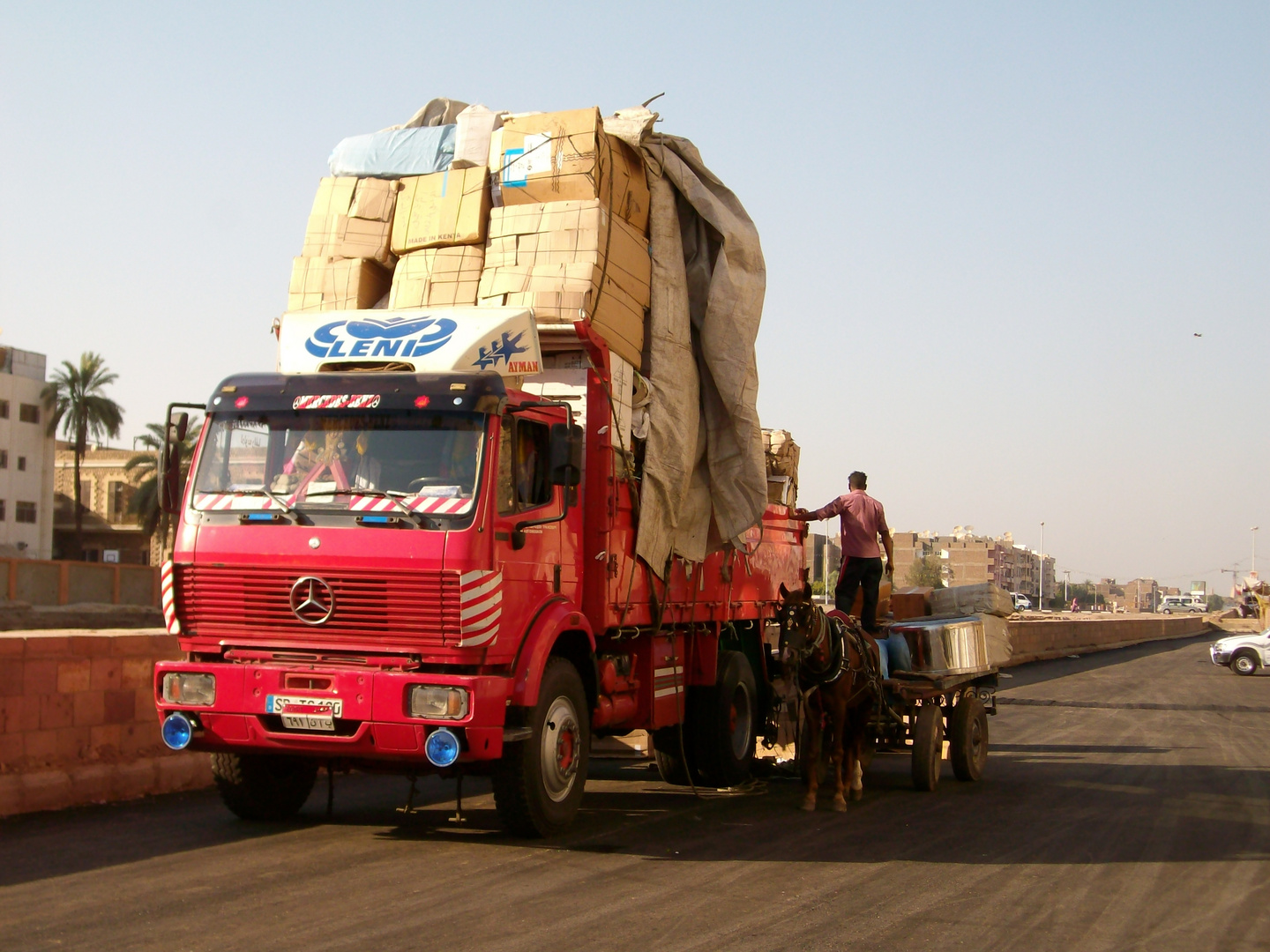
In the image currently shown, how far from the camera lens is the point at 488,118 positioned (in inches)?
406

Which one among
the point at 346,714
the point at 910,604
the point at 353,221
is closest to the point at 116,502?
the point at 910,604

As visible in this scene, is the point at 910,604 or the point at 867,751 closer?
the point at 867,751

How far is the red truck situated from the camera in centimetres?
769

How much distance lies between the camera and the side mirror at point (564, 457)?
320 inches

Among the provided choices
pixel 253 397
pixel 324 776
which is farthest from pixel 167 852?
pixel 324 776

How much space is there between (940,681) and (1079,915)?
17.1 feet

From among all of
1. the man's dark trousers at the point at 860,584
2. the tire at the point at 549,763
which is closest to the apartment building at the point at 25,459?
the man's dark trousers at the point at 860,584

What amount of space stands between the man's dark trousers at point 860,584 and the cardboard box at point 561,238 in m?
4.16

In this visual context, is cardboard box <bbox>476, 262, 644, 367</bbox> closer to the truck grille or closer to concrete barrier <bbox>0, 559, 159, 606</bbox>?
the truck grille

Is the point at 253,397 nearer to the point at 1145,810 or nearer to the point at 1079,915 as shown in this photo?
the point at 1079,915

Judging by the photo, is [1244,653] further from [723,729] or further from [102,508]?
[102,508]

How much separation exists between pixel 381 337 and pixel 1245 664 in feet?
115

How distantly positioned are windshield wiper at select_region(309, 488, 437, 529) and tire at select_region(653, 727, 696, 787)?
467 centimetres

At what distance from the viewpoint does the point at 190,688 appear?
798cm
